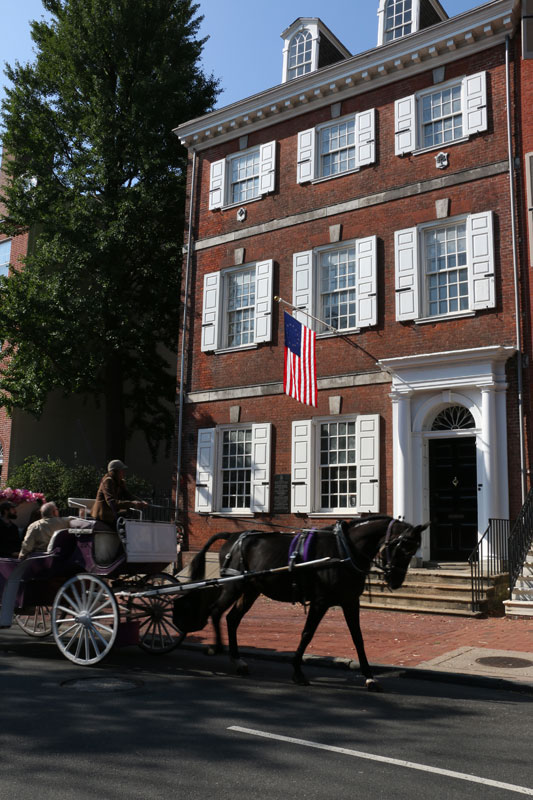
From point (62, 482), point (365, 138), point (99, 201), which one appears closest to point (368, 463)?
point (365, 138)

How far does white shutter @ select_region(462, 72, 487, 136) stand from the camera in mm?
15758

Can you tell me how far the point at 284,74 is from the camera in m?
19.9

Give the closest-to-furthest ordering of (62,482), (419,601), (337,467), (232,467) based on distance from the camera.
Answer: (419,601) → (337,467) → (232,467) → (62,482)

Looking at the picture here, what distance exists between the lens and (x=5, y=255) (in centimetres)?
2739

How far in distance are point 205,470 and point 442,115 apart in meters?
10.1

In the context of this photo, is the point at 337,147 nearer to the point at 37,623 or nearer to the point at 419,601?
the point at 419,601

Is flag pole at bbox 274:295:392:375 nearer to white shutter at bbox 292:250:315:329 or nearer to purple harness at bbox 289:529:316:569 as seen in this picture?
white shutter at bbox 292:250:315:329

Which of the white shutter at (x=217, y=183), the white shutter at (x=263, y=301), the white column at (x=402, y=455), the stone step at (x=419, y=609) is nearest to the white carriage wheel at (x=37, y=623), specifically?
the stone step at (x=419, y=609)

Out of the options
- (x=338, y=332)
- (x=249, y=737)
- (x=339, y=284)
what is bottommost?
(x=249, y=737)

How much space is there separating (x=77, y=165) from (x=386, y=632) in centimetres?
A: 1841

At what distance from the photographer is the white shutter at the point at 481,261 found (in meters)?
15.0

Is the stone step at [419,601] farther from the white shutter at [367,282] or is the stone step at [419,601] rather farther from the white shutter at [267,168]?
the white shutter at [267,168]

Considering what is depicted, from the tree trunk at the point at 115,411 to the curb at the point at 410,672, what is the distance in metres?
15.7

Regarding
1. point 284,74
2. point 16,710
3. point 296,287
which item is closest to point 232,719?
point 16,710
